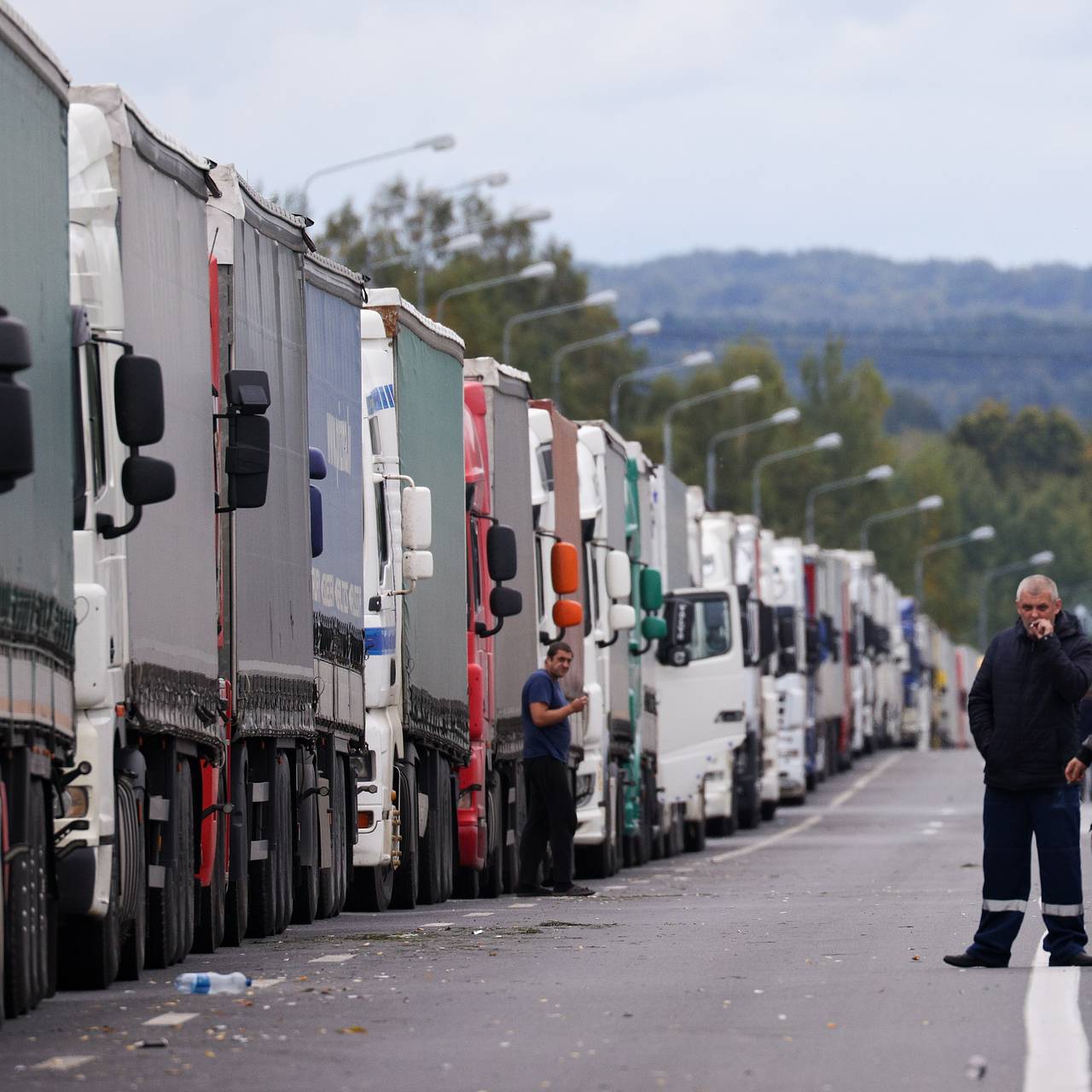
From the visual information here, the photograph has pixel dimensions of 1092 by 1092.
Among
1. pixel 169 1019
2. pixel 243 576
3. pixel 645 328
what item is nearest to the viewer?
pixel 169 1019

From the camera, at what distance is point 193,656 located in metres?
13.9

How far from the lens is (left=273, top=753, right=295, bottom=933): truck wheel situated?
15859mm

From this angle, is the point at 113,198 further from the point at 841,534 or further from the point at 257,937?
the point at 841,534

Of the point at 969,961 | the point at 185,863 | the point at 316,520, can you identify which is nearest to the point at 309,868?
the point at 316,520

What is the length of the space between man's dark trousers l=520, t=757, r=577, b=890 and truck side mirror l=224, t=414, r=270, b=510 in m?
7.28

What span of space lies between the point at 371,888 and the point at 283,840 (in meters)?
3.16

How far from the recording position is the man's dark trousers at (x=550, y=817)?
70.3ft

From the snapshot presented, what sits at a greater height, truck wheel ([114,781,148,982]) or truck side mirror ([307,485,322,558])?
truck side mirror ([307,485,322,558])

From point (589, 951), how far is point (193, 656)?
8.35ft

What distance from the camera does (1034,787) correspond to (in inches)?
540

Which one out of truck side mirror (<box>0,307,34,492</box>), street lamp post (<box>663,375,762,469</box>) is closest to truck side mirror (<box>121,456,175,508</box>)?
truck side mirror (<box>0,307,34,492</box>)

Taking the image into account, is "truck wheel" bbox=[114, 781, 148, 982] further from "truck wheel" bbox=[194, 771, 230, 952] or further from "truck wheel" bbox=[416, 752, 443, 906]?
"truck wheel" bbox=[416, 752, 443, 906]

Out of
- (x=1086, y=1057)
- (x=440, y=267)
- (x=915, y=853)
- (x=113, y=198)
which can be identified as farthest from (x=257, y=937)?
(x=440, y=267)

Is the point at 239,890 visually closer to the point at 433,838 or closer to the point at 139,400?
the point at 139,400
